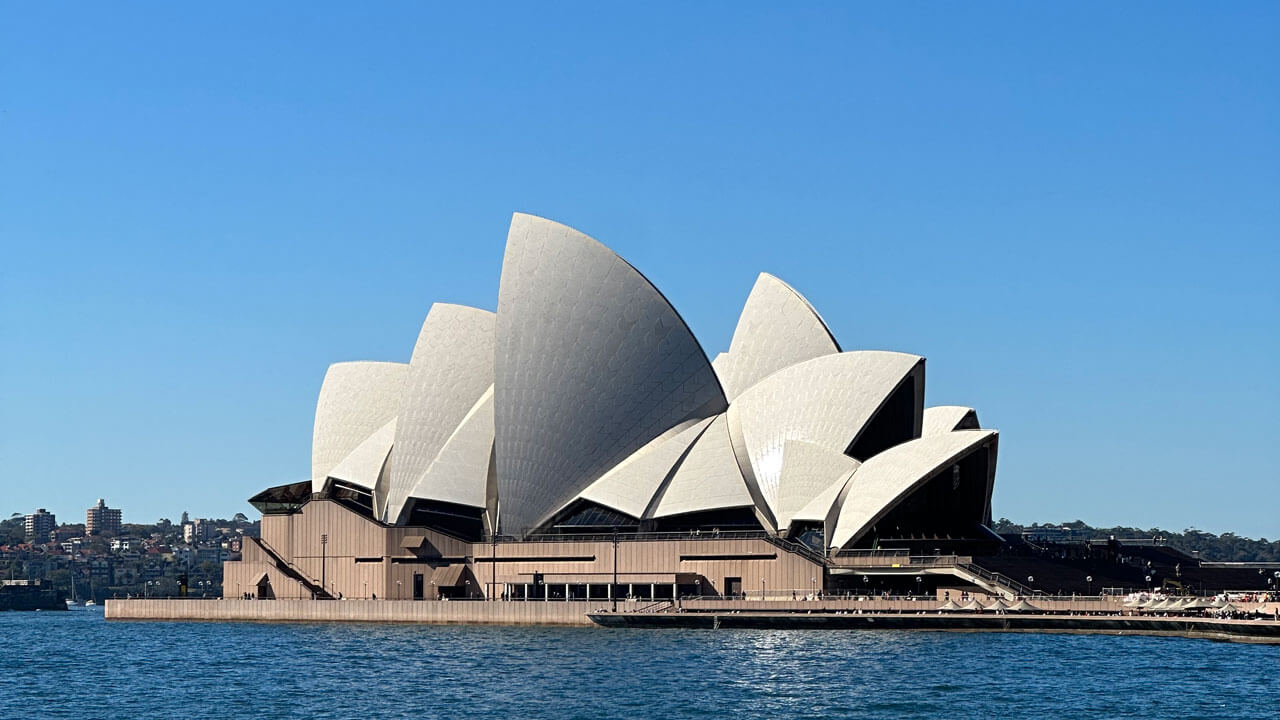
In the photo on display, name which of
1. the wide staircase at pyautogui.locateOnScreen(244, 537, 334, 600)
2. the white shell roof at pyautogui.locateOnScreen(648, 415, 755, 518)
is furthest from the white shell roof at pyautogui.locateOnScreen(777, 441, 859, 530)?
the wide staircase at pyautogui.locateOnScreen(244, 537, 334, 600)

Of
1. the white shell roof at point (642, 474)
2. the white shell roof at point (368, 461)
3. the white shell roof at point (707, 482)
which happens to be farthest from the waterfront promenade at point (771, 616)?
the white shell roof at point (368, 461)

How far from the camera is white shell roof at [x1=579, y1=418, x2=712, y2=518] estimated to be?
229 feet

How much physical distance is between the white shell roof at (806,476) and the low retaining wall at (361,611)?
883 cm

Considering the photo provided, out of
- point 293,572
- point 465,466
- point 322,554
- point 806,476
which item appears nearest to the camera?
point 806,476

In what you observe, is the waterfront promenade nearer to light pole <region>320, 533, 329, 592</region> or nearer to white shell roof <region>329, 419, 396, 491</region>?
light pole <region>320, 533, 329, 592</region>

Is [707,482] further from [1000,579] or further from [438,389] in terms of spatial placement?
[438,389]

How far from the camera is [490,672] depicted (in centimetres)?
4688

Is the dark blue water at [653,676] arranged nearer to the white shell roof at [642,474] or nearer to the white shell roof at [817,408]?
the white shell roof at [642,474]

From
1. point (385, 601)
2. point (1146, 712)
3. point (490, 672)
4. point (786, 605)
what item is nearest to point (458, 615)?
point (385, 601)

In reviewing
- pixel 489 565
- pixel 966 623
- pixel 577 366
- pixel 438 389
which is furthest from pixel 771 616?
pixel 438 389

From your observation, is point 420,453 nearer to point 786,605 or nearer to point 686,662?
point 786,605

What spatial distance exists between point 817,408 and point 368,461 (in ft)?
71.8

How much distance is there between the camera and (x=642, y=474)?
70.3 m

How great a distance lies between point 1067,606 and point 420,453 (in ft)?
97.9
